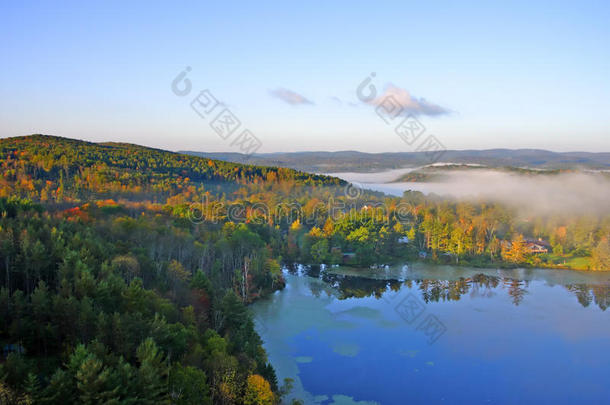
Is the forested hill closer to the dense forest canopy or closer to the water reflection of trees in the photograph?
the dense forest canopy

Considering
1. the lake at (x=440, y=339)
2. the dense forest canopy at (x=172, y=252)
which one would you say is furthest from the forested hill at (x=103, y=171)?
the lake at (x=440, y=339)

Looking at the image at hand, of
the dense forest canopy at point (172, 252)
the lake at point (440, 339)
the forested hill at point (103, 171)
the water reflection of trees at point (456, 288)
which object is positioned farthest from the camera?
the forested hill at point (103, 171)

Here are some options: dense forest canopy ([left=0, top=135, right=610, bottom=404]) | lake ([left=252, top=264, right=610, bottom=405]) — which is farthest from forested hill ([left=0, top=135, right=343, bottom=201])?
lake ([left=252, top=264, right=610, bottom=405])

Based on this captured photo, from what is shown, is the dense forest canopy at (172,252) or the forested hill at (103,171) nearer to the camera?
the dense forest canopy at (172,252)

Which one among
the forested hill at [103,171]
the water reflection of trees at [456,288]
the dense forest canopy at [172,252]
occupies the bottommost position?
the water reflection of trees at [456,288]

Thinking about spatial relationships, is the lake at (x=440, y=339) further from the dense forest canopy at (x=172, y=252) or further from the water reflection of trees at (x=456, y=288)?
the dense forest canopy at (x=172, y=252)

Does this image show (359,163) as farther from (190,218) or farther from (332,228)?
(190,218)

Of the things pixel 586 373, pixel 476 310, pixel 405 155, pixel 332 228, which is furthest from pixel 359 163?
pixel 586 373
